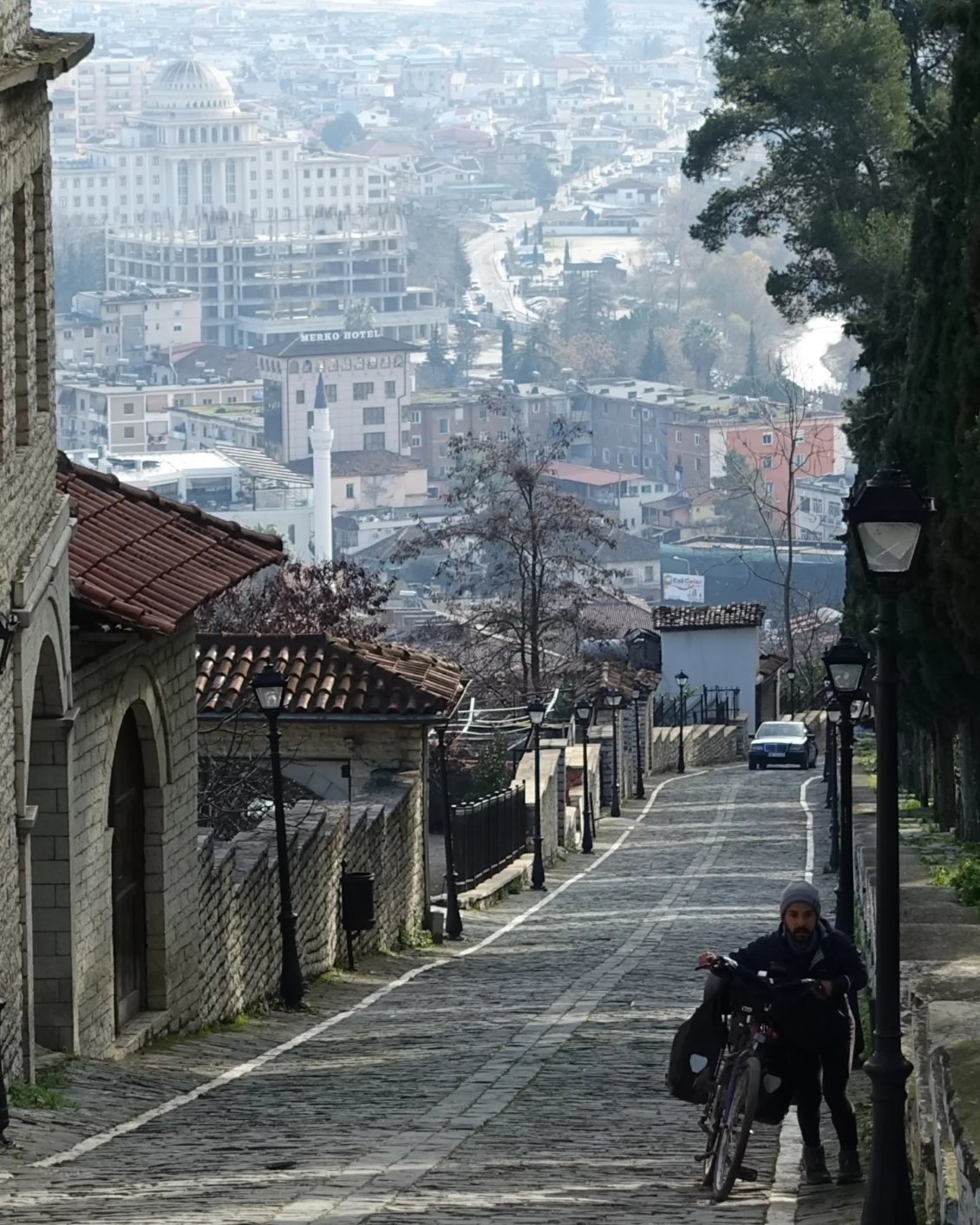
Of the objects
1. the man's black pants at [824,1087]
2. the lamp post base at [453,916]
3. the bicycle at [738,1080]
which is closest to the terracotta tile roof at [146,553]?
the bicycle at [738,1080]

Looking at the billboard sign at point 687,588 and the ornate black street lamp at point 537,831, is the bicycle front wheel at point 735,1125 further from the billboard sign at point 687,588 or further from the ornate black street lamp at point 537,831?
the billboard sign at point 687,588

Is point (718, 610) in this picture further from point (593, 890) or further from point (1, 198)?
point (1, 198)

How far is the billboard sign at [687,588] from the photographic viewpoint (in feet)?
622

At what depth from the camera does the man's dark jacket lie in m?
9.21

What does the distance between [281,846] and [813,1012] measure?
30.5 ft

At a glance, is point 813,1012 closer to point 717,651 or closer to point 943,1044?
point 943,1044

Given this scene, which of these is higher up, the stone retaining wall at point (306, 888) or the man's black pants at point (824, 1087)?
the man's black pants at point (824, 1087)

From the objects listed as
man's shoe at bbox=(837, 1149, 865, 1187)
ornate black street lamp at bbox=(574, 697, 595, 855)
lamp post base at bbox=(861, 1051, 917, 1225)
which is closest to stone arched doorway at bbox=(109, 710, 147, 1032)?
man's shoe at bbox=(837, 1149, 865, 1187)

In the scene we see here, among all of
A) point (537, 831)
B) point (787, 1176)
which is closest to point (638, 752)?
point (537, 831)

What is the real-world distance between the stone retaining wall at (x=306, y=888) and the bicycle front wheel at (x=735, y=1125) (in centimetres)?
831

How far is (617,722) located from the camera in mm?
43812

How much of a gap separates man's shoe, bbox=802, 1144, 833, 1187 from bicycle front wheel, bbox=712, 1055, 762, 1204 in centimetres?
36

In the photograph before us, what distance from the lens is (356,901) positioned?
2109 centimetres

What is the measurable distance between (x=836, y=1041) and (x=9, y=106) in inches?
258
